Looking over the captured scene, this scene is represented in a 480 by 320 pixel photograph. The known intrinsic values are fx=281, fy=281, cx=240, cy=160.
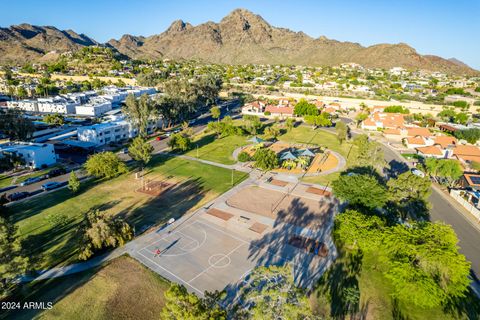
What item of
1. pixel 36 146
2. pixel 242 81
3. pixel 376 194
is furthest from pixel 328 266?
pixel 242 81

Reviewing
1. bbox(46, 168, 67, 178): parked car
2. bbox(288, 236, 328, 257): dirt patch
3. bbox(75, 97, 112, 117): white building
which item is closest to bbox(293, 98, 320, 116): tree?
bbox(75, 97, 112, 117): white building

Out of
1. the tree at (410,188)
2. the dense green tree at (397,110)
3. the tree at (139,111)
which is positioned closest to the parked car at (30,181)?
the tree at (139,111)

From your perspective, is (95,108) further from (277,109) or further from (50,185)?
(277,109)

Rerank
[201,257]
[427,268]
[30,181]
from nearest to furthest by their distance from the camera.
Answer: [427,268]
[201,257]
[30,181]

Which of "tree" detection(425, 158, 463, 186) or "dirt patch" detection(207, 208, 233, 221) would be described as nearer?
"dirt patch" detection(207, 208, 233, 221)

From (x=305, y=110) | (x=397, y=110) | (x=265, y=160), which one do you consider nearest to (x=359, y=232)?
(x=265, y=160)

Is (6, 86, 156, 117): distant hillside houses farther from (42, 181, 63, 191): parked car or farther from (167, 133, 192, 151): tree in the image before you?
(42, 181, 63, 191): parked car
